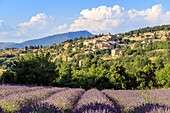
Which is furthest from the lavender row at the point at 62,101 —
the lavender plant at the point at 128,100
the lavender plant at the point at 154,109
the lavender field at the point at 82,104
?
the lavender plant at the point at 154,109

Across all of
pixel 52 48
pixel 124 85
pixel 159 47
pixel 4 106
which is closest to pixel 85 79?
pixel 124 85

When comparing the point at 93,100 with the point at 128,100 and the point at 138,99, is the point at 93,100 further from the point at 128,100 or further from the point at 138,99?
the point at 138,99

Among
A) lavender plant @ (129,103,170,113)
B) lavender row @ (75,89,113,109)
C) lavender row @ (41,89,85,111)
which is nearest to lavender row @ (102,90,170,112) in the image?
lavender row @ (75,89,113,109)

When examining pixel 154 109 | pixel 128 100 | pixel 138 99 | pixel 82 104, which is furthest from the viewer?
pixel 128 100

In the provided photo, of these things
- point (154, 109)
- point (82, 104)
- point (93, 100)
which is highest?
point (154, 109)

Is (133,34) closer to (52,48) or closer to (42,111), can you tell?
(52,48)

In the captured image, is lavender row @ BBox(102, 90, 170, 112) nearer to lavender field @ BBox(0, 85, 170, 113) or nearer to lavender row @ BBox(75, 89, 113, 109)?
lavender field @ BBox(0, 85, 170, 113)

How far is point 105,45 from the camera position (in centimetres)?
17150

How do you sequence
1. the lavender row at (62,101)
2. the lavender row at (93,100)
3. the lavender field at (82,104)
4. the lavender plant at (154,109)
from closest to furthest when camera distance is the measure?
1. the lavender plant at (154,109)
2. the lavender field at (82,104)
3. the lavender row at (62,101)
4. the lavender row at (93,100)

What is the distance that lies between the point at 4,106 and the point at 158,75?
35.9m

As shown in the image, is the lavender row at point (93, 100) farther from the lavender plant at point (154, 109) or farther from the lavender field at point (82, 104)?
the lavender plant at point (154, 109)

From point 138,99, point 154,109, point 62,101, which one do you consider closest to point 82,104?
point 62,101

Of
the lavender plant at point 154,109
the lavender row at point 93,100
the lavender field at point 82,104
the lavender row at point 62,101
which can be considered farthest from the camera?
the lavender row at point 93,100

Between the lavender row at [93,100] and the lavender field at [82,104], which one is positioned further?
the lavender row at [93,100]
